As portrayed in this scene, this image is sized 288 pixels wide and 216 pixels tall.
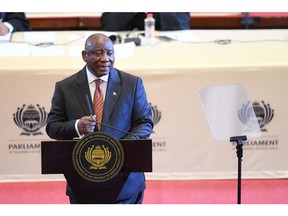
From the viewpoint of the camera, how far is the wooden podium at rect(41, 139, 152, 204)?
6.67ft

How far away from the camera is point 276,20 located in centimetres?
713

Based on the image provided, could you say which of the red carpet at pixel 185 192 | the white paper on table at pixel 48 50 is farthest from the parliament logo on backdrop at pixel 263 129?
the white paper on table at pixel 48 50

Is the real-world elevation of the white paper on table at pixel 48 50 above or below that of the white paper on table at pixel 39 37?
below

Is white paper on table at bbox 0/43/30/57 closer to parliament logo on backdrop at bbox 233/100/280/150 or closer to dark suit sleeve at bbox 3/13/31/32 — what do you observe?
dark suit sleeve at bbox 3/13/31/32

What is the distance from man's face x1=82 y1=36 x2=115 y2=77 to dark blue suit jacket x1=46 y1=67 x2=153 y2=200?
114 mm

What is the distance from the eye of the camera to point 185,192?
3.95 meters

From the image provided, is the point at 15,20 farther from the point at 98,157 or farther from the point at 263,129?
the point at 98,157

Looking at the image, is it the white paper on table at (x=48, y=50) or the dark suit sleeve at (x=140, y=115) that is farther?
the white paper on table at (x=48, y=50)

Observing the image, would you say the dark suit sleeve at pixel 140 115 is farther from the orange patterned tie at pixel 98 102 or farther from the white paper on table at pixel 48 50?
the white paper on table at pixel 48 50

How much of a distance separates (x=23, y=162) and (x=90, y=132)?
201 centimetres

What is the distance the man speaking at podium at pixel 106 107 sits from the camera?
2.29 m

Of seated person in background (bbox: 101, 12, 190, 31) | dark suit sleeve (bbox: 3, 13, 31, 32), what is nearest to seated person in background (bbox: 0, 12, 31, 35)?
dark suit sleeve (bbox: 3, 13, 31, 32)
